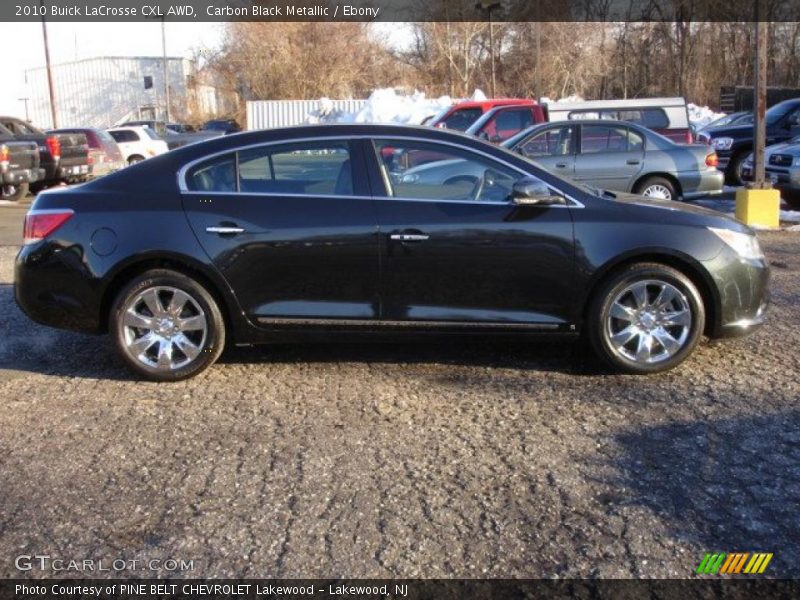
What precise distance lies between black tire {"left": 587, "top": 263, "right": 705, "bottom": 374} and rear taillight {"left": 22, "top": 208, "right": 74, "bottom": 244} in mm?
3311

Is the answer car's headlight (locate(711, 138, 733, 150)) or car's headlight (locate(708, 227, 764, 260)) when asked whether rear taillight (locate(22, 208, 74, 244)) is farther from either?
car's headlight (locate(711, 138, 733, 150))

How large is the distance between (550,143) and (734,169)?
740 cm

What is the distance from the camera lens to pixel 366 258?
5.02 m

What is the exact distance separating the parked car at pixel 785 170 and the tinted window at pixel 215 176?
31.9ft

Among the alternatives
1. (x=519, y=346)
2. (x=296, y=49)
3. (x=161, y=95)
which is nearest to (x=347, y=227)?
(x=519, y=346)

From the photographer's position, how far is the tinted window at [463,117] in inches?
707

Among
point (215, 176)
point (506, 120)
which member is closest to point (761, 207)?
point (506, 120)

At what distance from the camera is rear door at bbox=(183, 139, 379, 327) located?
16.5 ft

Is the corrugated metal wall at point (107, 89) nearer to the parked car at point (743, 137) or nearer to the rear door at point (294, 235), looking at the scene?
the parked car at point (743, 137)

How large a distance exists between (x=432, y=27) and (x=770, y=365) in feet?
145

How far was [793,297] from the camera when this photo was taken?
7031 mm

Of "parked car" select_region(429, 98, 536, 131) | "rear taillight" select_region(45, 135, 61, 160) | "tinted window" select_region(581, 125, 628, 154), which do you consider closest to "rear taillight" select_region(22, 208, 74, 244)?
"tinted window" select_region(581, 125, 628, 154)

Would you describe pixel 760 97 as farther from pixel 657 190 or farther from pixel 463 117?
pixel 463 117

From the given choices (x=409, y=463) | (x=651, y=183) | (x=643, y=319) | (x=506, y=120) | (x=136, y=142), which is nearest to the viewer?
(x=409, y=463)
